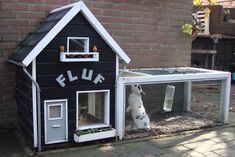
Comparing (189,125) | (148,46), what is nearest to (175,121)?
(189,125)

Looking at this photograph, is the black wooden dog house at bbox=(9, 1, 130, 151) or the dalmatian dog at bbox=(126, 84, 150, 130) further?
the dalmatian dog at bbox=(126, 84, 150, 130)

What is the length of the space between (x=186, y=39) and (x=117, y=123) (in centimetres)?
335

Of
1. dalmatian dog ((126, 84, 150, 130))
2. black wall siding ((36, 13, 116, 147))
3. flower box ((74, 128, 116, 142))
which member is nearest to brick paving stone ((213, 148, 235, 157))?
dalmatian dog ((126, 84, 150, 130))

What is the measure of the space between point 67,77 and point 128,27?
8.11 feet

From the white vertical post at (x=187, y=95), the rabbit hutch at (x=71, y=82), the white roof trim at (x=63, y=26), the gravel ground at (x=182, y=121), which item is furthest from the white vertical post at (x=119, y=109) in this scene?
the white vertical post at (x=187, y=95)

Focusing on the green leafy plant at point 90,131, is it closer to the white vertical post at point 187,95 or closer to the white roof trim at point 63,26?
the white roof trim at point 63,26

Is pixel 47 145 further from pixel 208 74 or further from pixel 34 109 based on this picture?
pixel 208 74

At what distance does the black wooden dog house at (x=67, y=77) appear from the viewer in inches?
185

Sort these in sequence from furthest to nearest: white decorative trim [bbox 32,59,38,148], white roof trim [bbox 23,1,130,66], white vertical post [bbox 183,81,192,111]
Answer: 1. white vertical post [bbox 183,81,192,111]
2. white decorative trim [bbox 32,59,38,148]
3. white roof trim [bbox 23,1,130,66]

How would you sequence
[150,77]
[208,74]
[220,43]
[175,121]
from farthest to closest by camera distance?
Answer: 1. [220,43]
2. [175,121]
3. [208,74]
4. [150,77]

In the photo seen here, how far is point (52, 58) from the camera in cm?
475

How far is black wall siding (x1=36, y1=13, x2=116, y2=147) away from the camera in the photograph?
15.5 feet

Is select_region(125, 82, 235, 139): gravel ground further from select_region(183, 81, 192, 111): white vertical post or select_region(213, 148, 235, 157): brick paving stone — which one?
select_region(213, 148, 235, 157): brick paving stone

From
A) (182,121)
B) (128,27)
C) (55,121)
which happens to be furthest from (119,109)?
(128,27)
